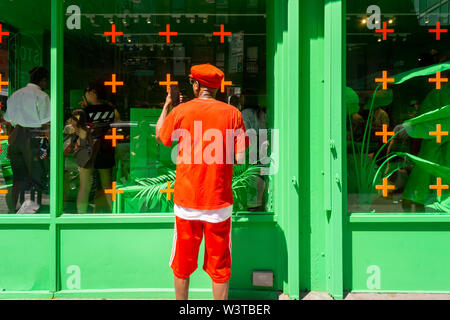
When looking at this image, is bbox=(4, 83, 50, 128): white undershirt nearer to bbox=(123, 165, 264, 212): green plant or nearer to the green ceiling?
the green ceiling

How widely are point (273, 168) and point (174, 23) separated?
63.7 inches

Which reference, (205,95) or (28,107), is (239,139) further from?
(28,107)

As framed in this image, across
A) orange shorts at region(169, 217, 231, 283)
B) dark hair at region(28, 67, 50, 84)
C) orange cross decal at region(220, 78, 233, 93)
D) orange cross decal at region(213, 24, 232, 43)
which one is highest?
orange cross decal at region(213, 24, 232, 43)

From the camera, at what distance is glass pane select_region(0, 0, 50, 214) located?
3420mm

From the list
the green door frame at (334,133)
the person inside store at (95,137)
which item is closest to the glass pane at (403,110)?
the green door frame at (334,133)

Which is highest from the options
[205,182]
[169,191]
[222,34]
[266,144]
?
[222,34]

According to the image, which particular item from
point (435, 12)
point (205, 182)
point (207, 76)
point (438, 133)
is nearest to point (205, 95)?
point (207, 76)

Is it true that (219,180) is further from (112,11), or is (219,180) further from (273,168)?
(112,11)

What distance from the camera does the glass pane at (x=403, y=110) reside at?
336 cm

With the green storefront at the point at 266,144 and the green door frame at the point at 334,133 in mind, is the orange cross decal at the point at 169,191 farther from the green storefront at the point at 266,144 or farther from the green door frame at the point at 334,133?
the green door frame at the point at 334,133

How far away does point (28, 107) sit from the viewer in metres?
3.47

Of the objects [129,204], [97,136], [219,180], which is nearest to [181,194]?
[219,180]

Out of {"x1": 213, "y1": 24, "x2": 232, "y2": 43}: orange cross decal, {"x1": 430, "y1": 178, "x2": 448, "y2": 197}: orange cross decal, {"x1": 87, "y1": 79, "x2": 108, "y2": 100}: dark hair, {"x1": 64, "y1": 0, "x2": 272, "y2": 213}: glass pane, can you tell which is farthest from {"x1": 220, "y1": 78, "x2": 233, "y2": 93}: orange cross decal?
{"x1": 430, "y1": 178, "x2": 448, "y2": 197}: orange cross decal

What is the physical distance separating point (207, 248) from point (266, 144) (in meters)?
1.18
